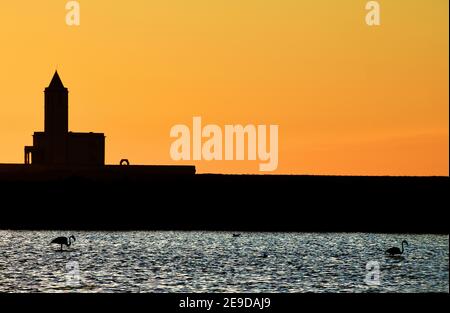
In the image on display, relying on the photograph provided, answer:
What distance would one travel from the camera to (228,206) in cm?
13788

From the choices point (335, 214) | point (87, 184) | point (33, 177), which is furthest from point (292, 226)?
point (33, 177)

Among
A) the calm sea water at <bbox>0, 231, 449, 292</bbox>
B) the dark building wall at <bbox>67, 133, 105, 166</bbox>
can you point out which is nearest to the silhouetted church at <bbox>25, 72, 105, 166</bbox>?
the dark building wall at <bbox>67, 133, 105, 166</bbox>

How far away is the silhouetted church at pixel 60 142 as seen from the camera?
550 ft

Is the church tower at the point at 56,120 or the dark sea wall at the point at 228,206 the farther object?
the church tower at the point at 56,120

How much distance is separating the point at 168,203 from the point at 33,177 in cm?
2508

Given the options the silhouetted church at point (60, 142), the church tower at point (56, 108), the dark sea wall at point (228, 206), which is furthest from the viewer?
the church tower at point (56, 108)

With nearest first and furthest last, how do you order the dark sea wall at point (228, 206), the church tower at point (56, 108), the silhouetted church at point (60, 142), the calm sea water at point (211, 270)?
the calm sea water at point (211, 270) < the dark sea wall at point (228, 206) < the silhouetted church at point (60, 142) < the church tower at point (56, 108)

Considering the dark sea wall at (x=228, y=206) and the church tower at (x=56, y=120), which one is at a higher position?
the church tower at (x=56, y=120)

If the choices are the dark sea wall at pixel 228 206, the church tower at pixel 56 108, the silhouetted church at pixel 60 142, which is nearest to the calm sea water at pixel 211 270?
the dark sea wall at pixel 228 206

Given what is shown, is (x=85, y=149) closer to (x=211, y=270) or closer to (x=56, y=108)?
(x=56, y=108)

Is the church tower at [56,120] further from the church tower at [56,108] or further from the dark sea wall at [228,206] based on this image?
the dark sea wall at [228,206]

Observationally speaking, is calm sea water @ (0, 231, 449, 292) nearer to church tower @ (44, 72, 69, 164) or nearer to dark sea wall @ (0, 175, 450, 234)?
dark sea wall @ (0, 175, 450, 234)

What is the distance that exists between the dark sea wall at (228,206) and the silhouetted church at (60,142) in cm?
2391
